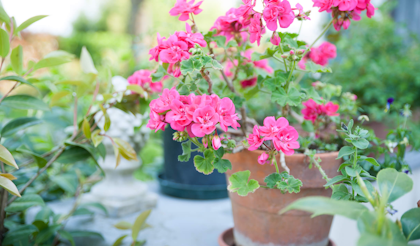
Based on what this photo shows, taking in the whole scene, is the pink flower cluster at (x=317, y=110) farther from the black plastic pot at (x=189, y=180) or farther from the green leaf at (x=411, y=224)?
the black plastic pot at (x=189, y=180)

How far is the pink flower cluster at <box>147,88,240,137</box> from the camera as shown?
1.88 feet

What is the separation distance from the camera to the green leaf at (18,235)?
2.63 ft

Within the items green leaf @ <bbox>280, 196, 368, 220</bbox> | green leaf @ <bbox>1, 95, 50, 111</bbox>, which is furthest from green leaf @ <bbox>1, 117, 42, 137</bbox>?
green leaf @ <bbox>280, 196, 368, 220</bbox>

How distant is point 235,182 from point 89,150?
0.45m

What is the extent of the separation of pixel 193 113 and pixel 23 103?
21.6 inches

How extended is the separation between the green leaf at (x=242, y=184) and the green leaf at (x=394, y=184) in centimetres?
25

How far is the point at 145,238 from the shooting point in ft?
3.43

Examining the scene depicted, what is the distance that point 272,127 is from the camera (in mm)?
622

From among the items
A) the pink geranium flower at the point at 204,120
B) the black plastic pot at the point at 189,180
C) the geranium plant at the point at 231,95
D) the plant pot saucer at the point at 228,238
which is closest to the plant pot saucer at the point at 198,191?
the black plastic pot at the point at 189,180

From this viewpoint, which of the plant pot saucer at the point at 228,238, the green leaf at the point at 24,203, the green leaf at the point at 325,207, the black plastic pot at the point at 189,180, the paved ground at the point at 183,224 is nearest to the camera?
the green leaf at the point at 325,207

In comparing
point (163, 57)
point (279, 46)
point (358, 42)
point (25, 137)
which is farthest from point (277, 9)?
point (358, 42)

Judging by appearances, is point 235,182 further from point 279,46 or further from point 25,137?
point 25,137

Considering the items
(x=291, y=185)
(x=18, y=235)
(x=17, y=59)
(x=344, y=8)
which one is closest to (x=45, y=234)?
(x=18, y=235)

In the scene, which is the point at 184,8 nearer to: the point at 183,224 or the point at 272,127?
the point at 272,127
